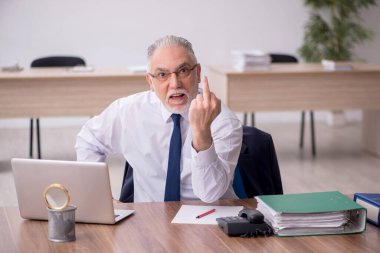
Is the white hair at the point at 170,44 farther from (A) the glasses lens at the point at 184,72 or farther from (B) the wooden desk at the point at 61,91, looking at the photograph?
(B) the wooden desk at the point at 61,91

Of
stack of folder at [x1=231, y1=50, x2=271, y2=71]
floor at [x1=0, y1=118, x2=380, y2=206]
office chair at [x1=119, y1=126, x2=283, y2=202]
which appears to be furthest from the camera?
stack of folder at [x1=231, y1=50, x2=271, y2=71]

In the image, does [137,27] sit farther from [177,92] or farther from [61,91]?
[177,92]

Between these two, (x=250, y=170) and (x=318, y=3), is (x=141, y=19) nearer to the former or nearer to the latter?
(x=318, y=3)

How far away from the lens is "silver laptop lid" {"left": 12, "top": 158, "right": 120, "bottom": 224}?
2115 millimetres

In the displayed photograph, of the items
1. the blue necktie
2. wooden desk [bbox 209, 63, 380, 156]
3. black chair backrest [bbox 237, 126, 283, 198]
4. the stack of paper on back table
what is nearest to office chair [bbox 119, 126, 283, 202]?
black chair backrest [bbox 237, 126, 283, 198]

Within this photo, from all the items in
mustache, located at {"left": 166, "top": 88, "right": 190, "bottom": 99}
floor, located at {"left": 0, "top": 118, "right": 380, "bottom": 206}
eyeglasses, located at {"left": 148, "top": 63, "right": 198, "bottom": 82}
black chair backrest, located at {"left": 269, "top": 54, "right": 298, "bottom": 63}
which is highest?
eyeglasses, located at {"left": 148, "top": 63, "right": 198, "bottom": 82}

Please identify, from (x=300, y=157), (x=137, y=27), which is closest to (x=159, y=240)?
(x=300, y=157)

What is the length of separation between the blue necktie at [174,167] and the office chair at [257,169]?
0.86 ft

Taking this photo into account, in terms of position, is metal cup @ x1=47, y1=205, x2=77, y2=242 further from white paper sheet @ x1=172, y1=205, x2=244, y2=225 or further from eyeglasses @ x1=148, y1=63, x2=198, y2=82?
eyeglasses @ x1=148, y1=63, x2=198, y2=82

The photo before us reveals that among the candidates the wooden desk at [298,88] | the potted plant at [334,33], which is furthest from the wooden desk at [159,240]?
the potted plant at [334,33]

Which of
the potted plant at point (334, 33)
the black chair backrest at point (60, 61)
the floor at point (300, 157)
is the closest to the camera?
the floor at point (300, 157)

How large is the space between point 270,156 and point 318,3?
508 cm

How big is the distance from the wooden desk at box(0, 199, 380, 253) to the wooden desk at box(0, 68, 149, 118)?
3.34 m

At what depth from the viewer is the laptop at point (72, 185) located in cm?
212
